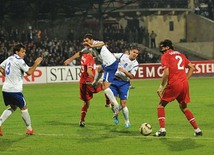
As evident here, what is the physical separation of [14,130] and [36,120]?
289 cm

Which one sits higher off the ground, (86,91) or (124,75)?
(124,75)

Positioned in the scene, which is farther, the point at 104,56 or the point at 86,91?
the point at 86,91

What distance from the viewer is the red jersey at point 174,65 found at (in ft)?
47.9

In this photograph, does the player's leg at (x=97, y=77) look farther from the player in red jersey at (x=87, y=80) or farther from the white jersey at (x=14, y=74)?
the white jersey at (x=14, y=74)

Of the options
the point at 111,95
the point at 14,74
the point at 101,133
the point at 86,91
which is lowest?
the point at 101,133

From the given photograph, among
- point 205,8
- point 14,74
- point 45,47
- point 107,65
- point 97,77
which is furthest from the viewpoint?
point 205,8

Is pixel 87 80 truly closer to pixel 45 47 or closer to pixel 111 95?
pixel 111 95

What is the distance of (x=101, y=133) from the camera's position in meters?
16.2

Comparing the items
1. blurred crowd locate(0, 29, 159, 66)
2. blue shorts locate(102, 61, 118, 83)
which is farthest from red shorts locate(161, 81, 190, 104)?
blurred crowd locate(0, 29, 159, 66)

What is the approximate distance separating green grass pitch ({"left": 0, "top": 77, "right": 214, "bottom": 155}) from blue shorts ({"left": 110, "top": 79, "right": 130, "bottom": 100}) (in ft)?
3.05

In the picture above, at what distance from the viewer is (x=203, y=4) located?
67.8 m

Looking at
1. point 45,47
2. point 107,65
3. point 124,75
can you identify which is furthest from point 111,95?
point 45,47

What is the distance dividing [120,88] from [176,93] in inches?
143

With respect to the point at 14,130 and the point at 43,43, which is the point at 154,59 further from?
the point at 14,130
